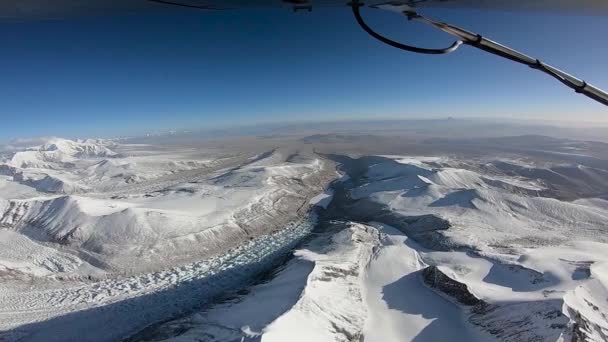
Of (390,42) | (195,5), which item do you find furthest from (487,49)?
(195,5)

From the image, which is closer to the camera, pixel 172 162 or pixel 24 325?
pixel 24 325

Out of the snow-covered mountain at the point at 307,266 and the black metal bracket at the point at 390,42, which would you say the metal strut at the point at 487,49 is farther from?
the snow-covered mountain at the point at 307,266

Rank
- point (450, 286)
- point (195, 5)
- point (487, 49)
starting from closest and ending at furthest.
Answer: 1. point (195, 5)
2. point (487, 49)
3. point (450, 286)

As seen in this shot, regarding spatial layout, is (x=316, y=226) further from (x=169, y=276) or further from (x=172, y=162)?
(x=172, y=162)

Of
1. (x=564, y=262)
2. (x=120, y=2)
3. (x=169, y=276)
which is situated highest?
(x=120, y=2)

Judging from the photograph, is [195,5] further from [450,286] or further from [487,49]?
[450,286]

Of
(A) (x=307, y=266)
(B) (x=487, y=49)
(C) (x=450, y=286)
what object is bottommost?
(C) (x=450, y=286)

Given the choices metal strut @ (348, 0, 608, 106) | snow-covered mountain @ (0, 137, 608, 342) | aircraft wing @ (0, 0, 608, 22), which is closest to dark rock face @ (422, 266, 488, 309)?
snow-covered mountain @ (0, 137, 608, 342)

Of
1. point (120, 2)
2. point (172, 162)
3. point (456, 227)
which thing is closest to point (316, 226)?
point (456, 227)
